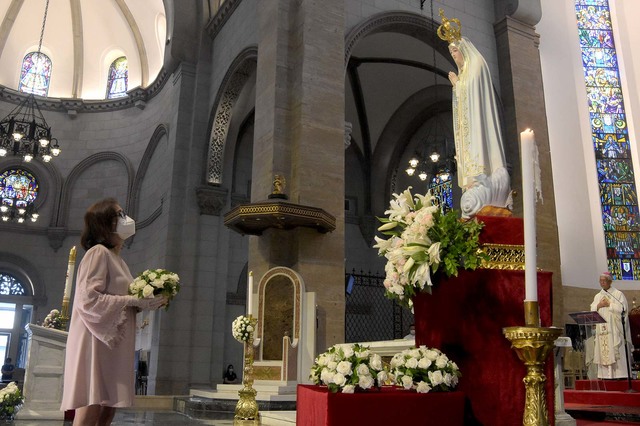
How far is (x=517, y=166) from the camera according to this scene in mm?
11688

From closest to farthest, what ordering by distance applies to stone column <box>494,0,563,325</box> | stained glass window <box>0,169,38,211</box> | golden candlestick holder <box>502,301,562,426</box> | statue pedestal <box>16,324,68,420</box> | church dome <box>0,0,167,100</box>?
golden candlestick holder <box>502,301,562,426</box>
statue pedestal <box>16,324,68,420</box>
stone column <box>494,0,563,325</box>
stained glass window <box>0,169,38,211</box>
church dome <box>0,0,167,100</box>

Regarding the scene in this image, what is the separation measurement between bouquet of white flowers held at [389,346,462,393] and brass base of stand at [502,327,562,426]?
447 millimetres

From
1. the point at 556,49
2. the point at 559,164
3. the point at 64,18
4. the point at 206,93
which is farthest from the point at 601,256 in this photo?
the point at 64,18

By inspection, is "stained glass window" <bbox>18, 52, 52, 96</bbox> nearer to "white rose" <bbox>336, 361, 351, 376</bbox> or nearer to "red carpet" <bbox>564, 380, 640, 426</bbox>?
"red carpet" <bbox>564, 380, 640, 426</bbox>

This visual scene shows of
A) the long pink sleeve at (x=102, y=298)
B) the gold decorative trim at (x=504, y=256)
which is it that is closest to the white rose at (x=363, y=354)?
the gold decorative trim at (x=504, y=256)

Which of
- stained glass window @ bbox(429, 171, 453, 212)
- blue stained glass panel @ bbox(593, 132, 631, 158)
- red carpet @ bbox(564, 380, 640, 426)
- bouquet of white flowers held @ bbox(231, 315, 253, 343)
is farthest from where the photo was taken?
stained glass window @ bbox(429, 171, 453, 212)

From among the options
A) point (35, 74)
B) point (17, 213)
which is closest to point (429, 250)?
point (17, 213)

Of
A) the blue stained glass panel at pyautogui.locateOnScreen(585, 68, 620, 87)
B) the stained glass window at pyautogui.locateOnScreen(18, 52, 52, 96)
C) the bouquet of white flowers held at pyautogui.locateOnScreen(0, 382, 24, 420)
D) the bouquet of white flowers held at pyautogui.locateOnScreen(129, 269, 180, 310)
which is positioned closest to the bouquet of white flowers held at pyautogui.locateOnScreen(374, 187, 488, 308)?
the bouquet of white flowers held at pyautogui.locateOnScreen(129, 269, 180, 310)

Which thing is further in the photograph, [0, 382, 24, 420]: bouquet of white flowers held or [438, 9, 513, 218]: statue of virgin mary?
[0, 382, 24, 420]: bouquet of white flowers held

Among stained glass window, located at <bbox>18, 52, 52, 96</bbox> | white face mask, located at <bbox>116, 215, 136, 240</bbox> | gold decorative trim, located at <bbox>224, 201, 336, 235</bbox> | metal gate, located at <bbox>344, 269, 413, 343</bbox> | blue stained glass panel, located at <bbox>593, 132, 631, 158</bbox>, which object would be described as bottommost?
white face mask, located at <bbox>116, 215, 136, 240</bbox>

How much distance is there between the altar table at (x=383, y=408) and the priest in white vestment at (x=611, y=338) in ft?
20.4

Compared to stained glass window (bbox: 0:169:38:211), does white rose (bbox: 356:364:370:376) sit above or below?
below

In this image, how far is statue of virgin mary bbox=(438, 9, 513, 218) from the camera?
3.44 meters

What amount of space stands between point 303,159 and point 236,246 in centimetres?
714
